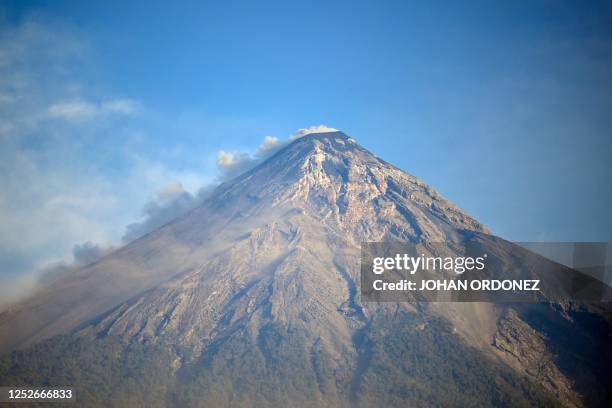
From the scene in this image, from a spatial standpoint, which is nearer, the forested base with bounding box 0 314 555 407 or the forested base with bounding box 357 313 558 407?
the forested base with bounding box 357 313 558 407

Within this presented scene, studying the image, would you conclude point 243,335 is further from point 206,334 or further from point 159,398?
point 159,398

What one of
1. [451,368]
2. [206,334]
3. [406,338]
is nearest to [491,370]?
[451,368]

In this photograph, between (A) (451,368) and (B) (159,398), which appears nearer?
(B) (159,398)

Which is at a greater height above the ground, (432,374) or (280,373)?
(432,374)

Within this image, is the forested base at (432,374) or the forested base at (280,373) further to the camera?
the forested base at (280,373)

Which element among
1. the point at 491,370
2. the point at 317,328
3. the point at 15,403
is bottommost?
the point at 15,403

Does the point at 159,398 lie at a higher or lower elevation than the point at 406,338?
lower

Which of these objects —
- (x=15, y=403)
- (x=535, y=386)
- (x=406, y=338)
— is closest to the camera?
(x=15, y=403)

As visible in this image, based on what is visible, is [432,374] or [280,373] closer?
[280,373]
